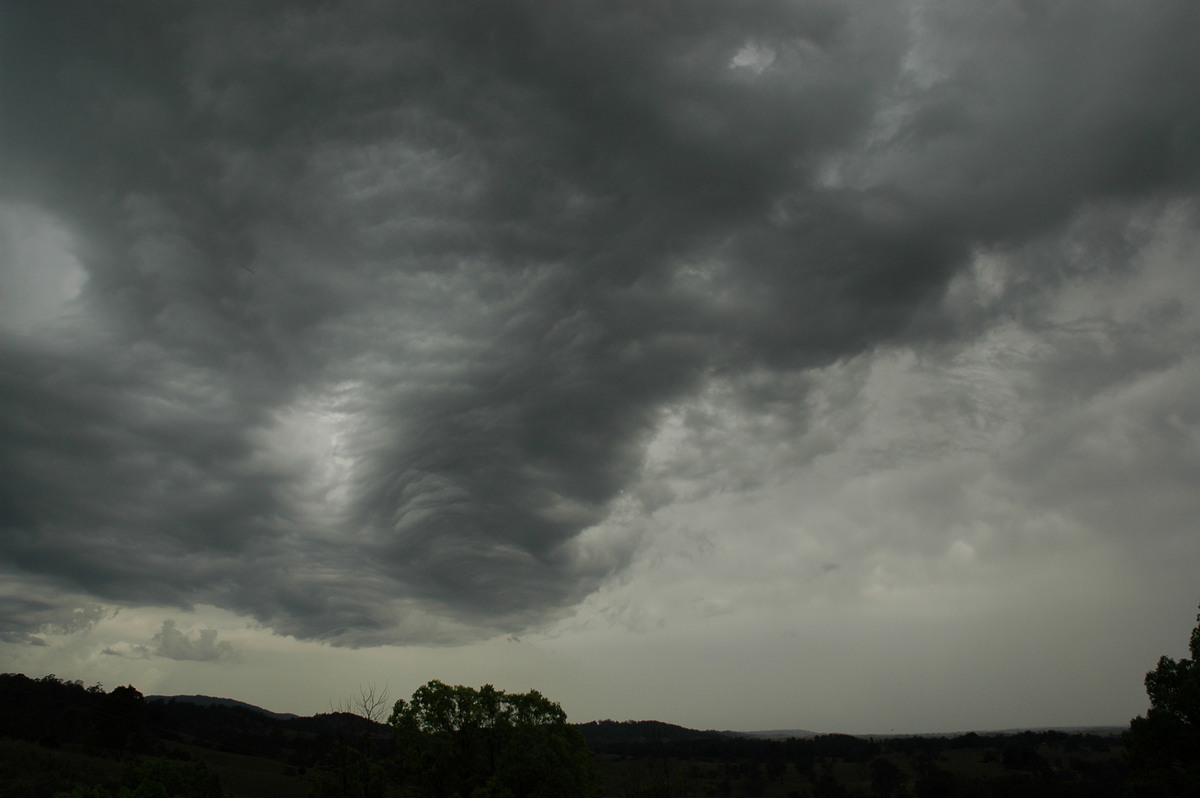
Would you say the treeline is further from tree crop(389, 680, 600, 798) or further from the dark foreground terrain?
tree crop(389, 680, 600, 798)

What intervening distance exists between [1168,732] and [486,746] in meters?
46.6

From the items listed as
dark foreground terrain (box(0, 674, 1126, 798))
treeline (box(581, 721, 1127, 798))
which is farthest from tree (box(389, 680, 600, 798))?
treeline (box(581, 721, 1127, 798))

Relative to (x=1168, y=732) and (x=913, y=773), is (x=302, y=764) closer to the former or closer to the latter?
(x=913, y=773)

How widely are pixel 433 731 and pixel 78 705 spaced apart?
112 meters

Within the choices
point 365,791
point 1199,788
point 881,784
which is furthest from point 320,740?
point 1199,788

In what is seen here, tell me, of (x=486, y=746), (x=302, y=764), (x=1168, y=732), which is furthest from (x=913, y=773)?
(x=486, y=746)

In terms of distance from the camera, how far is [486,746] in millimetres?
55719

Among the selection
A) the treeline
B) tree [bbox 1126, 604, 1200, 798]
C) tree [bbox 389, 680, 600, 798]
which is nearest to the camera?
tree [bbox 1126, 604, 1200, 798]

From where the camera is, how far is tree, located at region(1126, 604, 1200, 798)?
41.5 m

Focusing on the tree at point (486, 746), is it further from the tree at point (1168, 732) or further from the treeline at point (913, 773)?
the tree at point (1168, 732)

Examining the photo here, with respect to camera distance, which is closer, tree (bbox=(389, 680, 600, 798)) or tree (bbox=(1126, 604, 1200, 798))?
tree (bbox=(1126, 604, 1200, 798))

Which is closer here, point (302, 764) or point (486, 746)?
point (486, 746)

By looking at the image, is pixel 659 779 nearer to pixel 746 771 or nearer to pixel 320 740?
pixel 746 771

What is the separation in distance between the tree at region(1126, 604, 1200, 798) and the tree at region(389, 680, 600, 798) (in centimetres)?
3719
